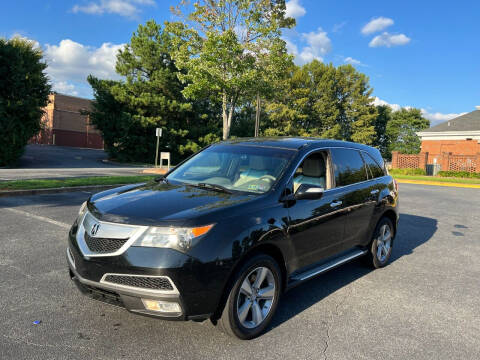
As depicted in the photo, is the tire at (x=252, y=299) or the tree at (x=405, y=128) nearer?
the tire at (x=252, y=299)

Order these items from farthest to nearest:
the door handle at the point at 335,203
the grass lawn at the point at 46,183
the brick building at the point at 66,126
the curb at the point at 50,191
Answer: the brick building at the point at 66,126, the grass lawn at the point at 46,183, the curb at the point at 50,191, the door handle at the point at 335,203

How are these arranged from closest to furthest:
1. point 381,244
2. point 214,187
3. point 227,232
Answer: point 227,232
point 214,187
point 381,244

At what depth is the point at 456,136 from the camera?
4534 centimetres

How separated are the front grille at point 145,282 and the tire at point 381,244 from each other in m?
3.30

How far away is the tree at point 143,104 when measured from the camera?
32.8 m

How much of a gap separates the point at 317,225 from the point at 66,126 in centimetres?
5754

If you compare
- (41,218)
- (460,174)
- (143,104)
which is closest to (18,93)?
(143,104)

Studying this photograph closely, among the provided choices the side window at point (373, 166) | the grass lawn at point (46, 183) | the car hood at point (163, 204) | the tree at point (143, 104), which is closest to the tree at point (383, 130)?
the tree at point (143, 104)

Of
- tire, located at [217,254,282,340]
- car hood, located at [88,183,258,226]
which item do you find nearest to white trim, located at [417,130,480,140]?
tire, located at [217,254,282,340]

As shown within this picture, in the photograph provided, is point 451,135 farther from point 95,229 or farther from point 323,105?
point 95,229

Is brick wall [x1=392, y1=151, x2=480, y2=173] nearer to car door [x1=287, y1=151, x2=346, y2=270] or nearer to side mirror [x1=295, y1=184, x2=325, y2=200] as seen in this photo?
car door [x1=287, y1=151, x2=346, y2=270]

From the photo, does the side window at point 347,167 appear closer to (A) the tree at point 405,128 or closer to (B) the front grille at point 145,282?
(B) the front grille at point 145,282

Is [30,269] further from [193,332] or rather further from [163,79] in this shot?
[163,79]

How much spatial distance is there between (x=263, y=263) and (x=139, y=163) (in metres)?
32.2
